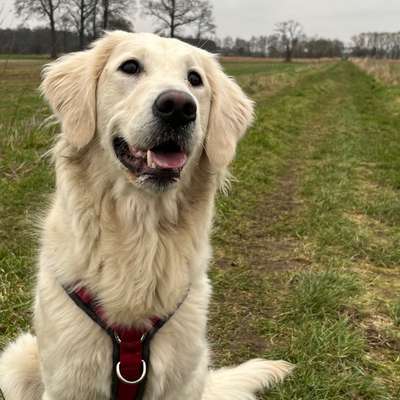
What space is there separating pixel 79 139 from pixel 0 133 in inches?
204

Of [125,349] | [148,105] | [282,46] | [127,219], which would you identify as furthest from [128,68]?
[282,46]

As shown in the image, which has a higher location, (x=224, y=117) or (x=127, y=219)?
(x=224, y=117)

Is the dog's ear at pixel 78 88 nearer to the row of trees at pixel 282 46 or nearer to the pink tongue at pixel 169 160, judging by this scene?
the pink tongue at pixel 169 160

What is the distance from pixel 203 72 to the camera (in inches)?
102

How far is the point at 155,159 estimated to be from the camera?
220cm

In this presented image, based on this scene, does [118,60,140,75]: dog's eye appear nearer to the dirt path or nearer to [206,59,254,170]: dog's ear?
[206,59,254,170]: dog's ear

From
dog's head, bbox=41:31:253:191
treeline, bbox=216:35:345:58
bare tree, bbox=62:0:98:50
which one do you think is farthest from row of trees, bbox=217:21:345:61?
dog's head, bbox=41:31:253:191

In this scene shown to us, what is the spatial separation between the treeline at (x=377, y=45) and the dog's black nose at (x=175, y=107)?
116 m

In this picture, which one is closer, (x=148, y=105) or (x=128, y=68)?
(x=148, y=105)

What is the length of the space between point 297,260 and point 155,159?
2664 mm

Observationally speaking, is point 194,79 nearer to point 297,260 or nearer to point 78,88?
point 78,88

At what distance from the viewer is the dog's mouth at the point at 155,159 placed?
7.14ft

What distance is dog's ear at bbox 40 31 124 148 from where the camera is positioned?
2.33m

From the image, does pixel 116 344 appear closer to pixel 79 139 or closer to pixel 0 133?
pixel 79 139
